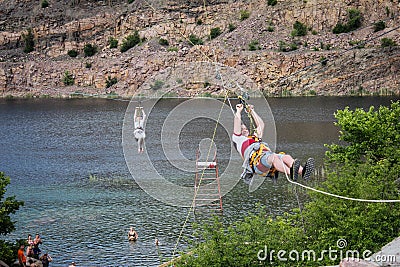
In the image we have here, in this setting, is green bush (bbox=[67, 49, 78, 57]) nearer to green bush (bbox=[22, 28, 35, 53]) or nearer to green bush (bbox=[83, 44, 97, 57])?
green bush (bbox=[83, 44, 97, 57])

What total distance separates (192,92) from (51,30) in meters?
37.2

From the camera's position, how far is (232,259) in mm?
20219

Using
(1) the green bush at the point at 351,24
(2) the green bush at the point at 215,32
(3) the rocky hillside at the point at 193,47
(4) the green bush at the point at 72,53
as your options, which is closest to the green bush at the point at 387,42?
(3) the rocky hillside at the point at 193,47

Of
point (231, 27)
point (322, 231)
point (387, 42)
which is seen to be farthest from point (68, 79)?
point (322, 231)

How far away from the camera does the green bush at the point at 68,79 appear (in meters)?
105

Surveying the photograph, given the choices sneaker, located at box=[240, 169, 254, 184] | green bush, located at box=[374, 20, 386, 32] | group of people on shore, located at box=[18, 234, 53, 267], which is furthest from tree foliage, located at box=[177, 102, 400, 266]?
green bush, located at box=[374, 20, 386, 32]

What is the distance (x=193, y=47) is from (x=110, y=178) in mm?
59512

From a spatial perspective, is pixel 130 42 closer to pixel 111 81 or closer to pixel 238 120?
pixel 111 81

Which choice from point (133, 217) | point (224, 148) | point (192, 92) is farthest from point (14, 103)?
point (133, 217)

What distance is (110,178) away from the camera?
41.1 m

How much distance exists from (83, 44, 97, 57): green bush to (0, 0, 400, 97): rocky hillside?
0.69 metres

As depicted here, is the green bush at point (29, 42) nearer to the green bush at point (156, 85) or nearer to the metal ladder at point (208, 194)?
the green bush at point (156, 85)

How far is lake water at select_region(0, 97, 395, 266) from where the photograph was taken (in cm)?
2870

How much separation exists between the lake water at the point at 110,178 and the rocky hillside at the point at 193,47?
51.7ft
